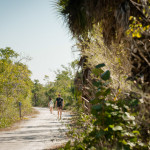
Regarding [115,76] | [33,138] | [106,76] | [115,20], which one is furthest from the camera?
[33,138]

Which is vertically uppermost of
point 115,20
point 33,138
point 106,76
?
point 115,20

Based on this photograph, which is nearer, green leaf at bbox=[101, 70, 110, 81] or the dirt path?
green leaf at bbox=[101, 70, 110, 81]

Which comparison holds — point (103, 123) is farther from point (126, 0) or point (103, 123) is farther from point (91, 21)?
point (91, 21)

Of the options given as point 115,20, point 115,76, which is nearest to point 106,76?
point 115,76

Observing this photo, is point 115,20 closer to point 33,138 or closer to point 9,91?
point 33,138

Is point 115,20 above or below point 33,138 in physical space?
above

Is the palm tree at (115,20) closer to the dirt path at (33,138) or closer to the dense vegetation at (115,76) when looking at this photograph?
the dense vegetation at (115,76)

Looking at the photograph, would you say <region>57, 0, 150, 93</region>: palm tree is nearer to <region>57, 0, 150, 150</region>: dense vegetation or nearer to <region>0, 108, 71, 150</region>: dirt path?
<region>57, 0, 150, 150</region>: dense vegetation

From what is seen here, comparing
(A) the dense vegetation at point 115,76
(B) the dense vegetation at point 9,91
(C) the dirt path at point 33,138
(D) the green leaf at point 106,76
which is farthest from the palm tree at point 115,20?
(B) the dense vegetation at point 9,91

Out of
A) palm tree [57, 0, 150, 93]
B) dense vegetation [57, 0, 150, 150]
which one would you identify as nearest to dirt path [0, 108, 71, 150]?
dense vegetation [57, 0, 150, 150]

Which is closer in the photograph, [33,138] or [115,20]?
[115,20]

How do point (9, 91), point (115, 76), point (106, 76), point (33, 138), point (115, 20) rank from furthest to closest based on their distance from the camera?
point (9, 91), point (33, 138), point (115, 20), point (115, 76), point (106, 76)

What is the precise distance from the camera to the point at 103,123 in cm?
362

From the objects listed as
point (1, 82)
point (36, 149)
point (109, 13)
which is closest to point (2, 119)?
point (1, 82)
